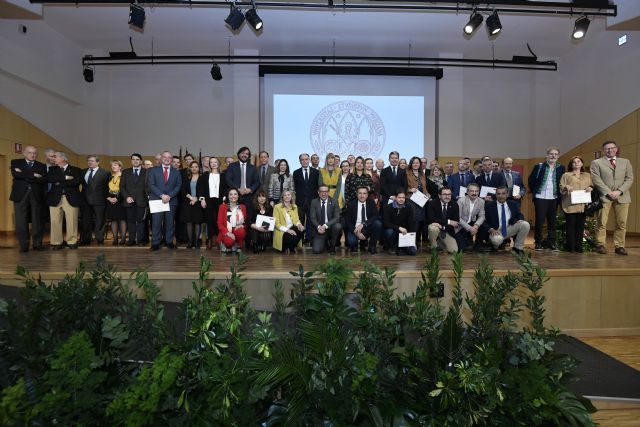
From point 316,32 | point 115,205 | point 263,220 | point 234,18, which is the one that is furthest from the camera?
point 316,32

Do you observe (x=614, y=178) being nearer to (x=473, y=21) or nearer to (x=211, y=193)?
(x=473, y=21)

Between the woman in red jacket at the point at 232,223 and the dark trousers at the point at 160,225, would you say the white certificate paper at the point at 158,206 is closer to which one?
the dark trousers at the point at 160,225

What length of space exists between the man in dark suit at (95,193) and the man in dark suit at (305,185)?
302 centimetres

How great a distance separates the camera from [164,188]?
623cm

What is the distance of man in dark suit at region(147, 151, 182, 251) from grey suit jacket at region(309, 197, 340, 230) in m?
2.06

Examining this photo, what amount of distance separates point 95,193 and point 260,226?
9.20 feet

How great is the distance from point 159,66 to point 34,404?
11.7 meters

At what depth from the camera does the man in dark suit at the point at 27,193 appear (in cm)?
568

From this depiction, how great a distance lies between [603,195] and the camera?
18.7ft

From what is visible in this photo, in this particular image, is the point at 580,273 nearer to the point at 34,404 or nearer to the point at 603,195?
the point at 603,195

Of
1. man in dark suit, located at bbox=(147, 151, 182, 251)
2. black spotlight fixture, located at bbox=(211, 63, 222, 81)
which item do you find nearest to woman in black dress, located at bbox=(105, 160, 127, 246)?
man in dark suit, located at bbox=(147, 151, 182, 251)

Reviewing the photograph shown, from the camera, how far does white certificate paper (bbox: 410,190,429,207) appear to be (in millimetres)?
6172

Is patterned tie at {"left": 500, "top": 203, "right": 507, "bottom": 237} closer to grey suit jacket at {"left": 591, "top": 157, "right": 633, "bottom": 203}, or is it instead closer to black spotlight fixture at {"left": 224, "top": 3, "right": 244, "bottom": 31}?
grey suit jacket at {"left": 591, "top": 157, "right": 633, "bottom": 203}

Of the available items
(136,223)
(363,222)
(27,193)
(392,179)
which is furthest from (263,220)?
(27,193)
